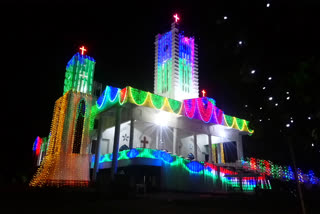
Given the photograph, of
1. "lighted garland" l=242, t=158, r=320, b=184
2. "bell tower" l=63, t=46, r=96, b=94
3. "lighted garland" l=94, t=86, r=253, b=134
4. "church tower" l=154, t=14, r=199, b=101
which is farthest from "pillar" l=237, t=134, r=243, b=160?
"bell tower" l=63, t=46, r=96, b=94

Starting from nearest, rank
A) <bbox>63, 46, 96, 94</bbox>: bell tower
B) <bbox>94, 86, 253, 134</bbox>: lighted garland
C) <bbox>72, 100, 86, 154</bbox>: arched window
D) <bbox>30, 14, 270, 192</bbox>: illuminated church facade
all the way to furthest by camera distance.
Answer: <bbox>30, 14, 270, 192</bbox>: illuminated church facade < <bbox>94, 86, 253, 134</bbox>: lighted garland < <bbox>72, 100, 86, 154</bbox>: arched window < <bbox>63, 46, 96, 94</bbox>: bell tower

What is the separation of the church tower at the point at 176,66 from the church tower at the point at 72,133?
8601 millimetres

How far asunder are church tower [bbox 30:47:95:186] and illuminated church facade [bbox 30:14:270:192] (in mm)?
77

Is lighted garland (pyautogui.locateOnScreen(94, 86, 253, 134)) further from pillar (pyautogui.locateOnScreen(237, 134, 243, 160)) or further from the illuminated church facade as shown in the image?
pillar (pyautogui.locateOnScreen(237, 134, 243, 160))

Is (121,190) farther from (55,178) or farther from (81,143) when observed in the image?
(81,143)

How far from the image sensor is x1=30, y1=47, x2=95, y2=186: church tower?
70.1ft

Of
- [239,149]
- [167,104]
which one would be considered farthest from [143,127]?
[239,149]

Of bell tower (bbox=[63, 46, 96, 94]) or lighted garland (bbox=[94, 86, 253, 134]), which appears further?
bell tower (bbox=[63, 46, 96, 94])

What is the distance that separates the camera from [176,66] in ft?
95.9

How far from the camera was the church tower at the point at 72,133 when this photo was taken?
70.1 ft

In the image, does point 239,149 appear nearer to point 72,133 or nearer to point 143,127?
point 143,127

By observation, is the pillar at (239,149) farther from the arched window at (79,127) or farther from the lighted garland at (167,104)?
the arched window at (79,127)

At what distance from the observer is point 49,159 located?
74.6ft

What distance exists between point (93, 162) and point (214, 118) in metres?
13.3
